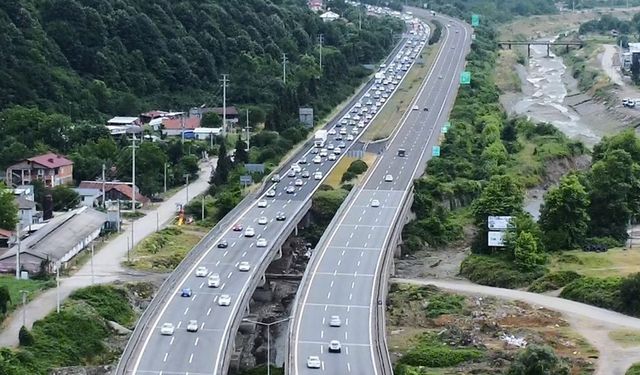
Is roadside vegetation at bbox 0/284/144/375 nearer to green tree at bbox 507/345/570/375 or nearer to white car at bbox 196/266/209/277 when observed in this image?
white car at bbox 196/266/209/277

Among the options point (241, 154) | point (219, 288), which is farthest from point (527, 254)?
point (241, 154)

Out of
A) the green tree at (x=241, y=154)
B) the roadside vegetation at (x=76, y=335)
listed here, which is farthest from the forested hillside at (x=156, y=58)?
the roadside vegetation at (x=76, y=335)

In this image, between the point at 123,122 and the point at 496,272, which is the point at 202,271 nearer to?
the point at 496,272

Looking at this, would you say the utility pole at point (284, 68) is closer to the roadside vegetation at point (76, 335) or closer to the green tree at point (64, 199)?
the green tree at point (64, 199)

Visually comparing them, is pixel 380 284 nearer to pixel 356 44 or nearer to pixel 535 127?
pixel 535 127

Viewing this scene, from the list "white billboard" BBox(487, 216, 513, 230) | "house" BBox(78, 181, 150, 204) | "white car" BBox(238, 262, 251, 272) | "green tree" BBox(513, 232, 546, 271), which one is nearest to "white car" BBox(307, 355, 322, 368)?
"white car" BBox(238, 262, 251, 272)

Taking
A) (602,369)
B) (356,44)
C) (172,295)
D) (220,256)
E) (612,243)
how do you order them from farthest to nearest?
(356,44) → (612,243) → (220,256) → (172,295) → (602,369)

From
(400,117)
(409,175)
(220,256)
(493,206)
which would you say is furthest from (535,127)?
(220,256)
